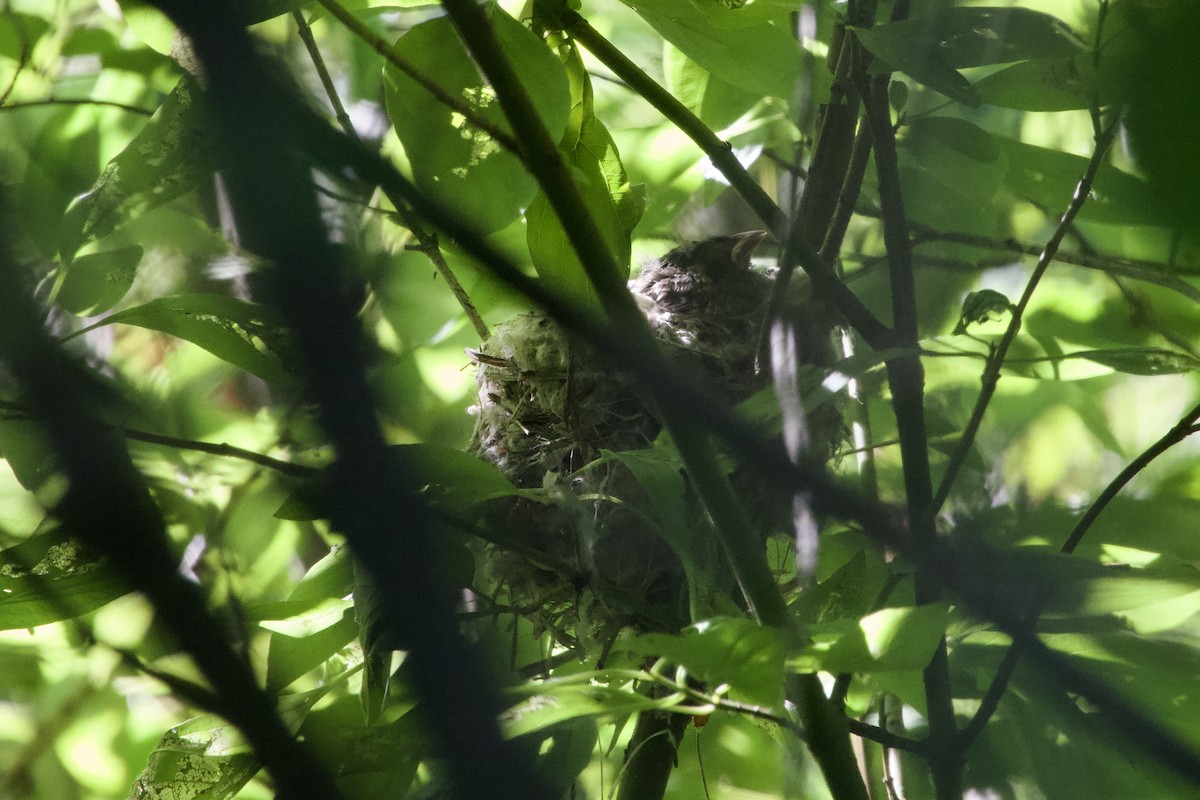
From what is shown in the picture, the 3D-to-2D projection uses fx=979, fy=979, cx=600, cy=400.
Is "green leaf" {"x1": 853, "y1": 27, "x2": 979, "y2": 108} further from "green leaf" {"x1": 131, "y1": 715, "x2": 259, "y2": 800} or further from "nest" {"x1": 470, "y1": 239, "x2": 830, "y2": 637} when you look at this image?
"green leaf" {"x1": 131, "y1": 715, "x2": 259, "y2": 800}

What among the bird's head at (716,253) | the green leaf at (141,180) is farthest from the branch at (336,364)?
the bird's head at (716,253)

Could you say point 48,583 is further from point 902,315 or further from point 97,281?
point 902,315

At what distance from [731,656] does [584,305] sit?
11.6 inches

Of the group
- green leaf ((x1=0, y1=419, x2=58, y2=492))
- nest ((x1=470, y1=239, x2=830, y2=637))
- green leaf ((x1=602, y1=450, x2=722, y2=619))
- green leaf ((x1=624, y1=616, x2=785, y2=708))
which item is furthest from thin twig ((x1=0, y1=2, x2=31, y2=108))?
green leaf ((x1=624, y1=616, x2=785, y2=708))

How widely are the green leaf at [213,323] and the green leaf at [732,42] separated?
0.37 meters

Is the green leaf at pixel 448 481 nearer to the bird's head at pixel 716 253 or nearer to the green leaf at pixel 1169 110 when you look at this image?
the green leaf at pixel 1169 110

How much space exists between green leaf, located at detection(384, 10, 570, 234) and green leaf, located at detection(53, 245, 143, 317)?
10.5 inches

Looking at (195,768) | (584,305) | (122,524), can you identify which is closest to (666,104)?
(584,305)

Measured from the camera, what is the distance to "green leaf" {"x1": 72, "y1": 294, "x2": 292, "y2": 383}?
75 cm

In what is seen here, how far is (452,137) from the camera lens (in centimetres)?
70

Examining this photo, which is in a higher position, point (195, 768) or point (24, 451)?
point (24, 451)

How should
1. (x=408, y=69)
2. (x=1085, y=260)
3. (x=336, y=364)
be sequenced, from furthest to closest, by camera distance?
(x=1085, y=260), (x=408, y=69), (x=336, y=364)

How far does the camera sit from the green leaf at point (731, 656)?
1.62ft

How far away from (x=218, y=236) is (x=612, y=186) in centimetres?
40
